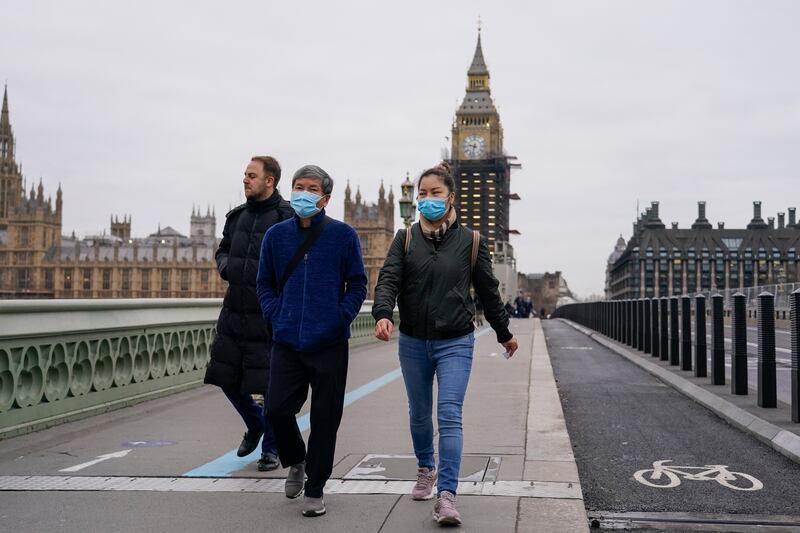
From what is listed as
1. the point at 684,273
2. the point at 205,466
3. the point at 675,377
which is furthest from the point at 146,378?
the point at 684,273

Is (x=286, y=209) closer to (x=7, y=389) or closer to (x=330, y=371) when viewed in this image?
(x=330, y=371)

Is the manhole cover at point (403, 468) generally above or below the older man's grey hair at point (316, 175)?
below

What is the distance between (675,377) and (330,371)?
9.17 m

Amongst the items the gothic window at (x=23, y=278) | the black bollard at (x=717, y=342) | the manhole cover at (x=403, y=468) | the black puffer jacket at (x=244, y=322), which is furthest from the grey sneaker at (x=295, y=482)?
the gothic window at (x=23, y=278)

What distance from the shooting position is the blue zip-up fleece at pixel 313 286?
469 cm

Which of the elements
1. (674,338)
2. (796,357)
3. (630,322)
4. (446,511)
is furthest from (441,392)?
(630,322)

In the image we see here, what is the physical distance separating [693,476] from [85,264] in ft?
546

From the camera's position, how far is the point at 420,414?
494 cm

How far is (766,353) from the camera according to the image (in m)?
8.45

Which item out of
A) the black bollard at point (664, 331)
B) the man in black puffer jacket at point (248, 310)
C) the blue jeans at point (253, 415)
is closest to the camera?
the man in black puffer jacket at point (248, 310)

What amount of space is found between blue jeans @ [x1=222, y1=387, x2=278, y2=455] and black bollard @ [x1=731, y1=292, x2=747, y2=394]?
586cm

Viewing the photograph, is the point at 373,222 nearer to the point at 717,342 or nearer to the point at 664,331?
the point at 664,331

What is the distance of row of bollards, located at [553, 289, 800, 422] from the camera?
27.5ft

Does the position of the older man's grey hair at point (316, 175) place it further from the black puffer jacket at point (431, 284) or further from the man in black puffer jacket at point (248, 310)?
the man in black puffer jacket at point (248, 310)
